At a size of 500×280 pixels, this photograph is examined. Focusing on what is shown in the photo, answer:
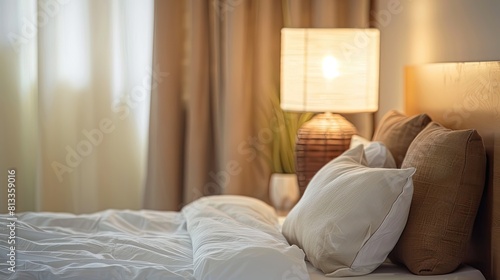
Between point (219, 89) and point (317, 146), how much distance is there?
91 cm

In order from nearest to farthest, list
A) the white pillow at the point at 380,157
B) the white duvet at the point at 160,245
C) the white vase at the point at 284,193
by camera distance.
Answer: the white duvet at the point at 160,245 → the white pillow at the point at 380,157 → the white vase at the point at 284,193

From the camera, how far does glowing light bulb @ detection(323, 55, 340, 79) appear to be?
10.7 feet

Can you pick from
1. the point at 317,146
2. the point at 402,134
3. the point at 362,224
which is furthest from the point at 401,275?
the point at 317,146

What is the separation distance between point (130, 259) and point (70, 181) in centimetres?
204

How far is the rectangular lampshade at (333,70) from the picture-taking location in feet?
10.7

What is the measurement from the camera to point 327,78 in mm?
3275

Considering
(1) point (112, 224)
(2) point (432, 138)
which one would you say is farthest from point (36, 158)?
(2) point (432, 138)

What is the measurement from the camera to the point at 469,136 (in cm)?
208

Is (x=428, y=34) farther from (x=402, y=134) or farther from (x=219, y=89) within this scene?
(x=219, y=89)

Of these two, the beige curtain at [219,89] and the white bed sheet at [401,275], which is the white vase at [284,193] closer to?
the beige curtain at [219,89]

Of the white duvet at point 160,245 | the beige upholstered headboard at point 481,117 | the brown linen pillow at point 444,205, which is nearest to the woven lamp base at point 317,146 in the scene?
the white duvet at point 160,245

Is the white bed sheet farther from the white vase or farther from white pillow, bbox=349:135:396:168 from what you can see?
the white vase

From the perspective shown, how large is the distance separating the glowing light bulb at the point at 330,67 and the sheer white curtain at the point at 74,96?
1.05 meters

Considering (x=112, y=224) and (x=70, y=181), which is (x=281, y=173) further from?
(x=112, y=224)
